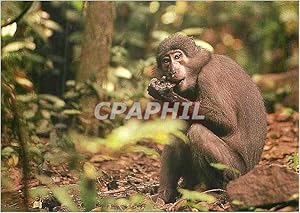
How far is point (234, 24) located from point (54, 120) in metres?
3.47

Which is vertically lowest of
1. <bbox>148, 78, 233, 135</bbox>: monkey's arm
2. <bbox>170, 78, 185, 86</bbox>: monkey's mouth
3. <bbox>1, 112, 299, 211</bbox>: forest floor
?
<bbox>1, 112, 299, 211</bbox>: forest floor

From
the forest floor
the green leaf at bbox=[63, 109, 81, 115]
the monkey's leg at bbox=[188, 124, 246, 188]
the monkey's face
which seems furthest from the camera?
the green leaf at bbox=[63, 109, 81, 115]


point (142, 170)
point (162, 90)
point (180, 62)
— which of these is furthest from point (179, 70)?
point (142, 170)

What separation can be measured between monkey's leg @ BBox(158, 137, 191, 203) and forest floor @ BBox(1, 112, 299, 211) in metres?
0.13

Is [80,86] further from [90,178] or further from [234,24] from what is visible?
[90,178]

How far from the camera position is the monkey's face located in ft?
19.6

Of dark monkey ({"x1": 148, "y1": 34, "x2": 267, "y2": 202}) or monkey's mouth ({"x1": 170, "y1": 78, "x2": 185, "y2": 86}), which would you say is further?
monkey's mouth ({"x1": 170, "y1": 78, "x2": 185, "y2": 86})

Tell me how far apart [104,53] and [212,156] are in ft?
9.56

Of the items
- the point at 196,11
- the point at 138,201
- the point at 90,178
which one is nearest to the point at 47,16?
the point at 196,11

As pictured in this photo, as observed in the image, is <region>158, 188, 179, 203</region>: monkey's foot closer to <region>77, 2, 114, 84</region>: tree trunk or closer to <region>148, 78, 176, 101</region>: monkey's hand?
<region>148, 78, 176, 101</region>: monkey's hand

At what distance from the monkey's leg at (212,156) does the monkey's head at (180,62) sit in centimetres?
44

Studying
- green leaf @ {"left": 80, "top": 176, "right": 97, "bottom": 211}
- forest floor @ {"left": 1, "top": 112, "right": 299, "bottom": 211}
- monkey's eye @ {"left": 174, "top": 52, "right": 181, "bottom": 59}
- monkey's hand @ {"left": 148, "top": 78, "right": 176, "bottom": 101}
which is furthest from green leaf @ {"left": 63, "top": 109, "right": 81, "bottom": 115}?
green leaf @ {"left": 80, "top": 176, "right": 97, "bottom": 211}

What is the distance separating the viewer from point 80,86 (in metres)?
8.09

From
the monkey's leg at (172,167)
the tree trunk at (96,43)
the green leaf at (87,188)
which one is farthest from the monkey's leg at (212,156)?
the tree trunk at (96,43)
